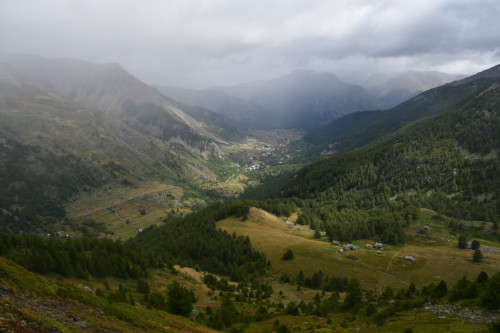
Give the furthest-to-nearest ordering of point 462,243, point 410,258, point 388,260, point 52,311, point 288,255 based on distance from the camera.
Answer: point 288,255
point 462,243
point 388,260
point 410,258
point 52,311

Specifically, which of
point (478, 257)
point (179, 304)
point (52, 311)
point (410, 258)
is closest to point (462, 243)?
point (478, 257)

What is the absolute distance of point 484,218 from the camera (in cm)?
13262

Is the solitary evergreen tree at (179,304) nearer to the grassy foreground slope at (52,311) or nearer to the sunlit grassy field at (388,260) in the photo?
the grassy foreground slope at (52,311)

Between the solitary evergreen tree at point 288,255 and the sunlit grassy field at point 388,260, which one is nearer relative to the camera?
the sunlit grassy field at point 388,260

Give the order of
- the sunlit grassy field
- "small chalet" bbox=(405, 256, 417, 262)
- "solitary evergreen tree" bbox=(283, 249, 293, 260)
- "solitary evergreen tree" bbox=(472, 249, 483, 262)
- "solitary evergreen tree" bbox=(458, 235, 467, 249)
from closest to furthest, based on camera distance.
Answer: the sunlit grassy field, "solitary evergreen tree" bbox=(472, 249, 483, 262), "small chalet" bbox=(405, 256, 417, 262), "solitary evergreen tree" bbox=(458, 235, 467, 249), "solitary evergreen tree" bbox=(283, 249, 293, 260)

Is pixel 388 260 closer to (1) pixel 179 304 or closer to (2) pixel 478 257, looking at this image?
(2) pixel 478 257

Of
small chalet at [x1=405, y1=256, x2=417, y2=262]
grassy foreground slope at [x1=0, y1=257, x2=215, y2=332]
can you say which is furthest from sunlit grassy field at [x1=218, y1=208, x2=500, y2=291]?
grassy foreground slope at [x1=0, y1=257, x2=215, y2=332]

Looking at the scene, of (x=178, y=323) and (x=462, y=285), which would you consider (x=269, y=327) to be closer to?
(x=178, y=323)

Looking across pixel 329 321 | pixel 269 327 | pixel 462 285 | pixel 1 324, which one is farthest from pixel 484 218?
pixel 1 324

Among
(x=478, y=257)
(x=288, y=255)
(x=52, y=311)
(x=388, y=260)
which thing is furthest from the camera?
(x=288, y=255)

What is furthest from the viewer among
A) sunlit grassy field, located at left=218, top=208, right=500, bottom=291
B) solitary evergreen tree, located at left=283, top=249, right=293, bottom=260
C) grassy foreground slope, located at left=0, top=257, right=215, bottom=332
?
solitary evergreen tree, located at left=283, top=249, right=293, bottom=260

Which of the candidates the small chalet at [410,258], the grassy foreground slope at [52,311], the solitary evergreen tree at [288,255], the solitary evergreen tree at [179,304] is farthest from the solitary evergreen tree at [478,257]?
the grassy foreground slope at [52,311]

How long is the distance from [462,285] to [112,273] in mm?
85162

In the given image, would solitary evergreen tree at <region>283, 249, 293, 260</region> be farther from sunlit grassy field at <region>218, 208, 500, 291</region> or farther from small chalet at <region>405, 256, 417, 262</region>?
small chalet at <region>405, 256, 417, 262</region>
